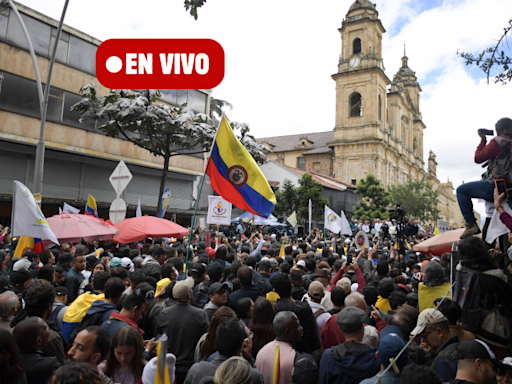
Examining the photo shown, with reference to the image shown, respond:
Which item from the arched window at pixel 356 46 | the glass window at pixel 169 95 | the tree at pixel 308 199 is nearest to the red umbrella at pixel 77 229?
the glass window at pixel 169 95

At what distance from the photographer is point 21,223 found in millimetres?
6285

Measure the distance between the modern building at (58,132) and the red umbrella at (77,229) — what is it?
1182 centimetres

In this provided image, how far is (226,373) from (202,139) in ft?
49.4

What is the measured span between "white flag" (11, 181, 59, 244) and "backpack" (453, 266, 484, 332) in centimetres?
587

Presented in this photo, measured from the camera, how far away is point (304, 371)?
10.5ft

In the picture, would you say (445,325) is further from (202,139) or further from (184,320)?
(202,139)

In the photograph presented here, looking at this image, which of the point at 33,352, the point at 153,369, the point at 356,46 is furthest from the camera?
the point at 356,46

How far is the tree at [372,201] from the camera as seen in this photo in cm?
4034

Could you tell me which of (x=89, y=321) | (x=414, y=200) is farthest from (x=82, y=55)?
(x=414, y=200)

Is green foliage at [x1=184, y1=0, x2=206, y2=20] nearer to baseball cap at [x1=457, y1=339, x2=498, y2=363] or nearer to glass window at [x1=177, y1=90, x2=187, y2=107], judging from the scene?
baseball cap at [x1=457, y1=339, x2=498, y2=363]

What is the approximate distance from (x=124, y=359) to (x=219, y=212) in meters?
9.47

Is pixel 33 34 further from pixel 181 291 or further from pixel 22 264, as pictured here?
pixel 181 291

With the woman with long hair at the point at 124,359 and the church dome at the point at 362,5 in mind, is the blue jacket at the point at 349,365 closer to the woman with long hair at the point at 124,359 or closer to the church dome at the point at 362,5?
the woman with long hair at the point at 124,359

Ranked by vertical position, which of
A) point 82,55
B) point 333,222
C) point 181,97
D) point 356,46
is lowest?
point 333,222
